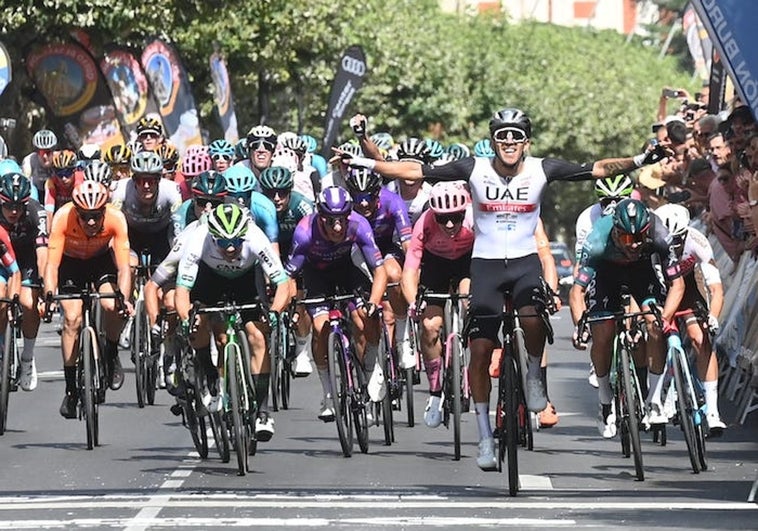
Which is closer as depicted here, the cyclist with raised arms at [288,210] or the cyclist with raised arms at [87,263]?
the cyclist with raised arms at [87,263]

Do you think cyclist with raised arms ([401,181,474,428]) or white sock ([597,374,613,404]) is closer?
white sock ([597,374,613,404])

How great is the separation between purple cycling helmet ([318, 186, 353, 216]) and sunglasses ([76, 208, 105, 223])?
5.91 feet

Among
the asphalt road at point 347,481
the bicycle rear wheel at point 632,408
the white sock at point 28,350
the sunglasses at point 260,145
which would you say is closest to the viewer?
the asphalt road at point 347,481

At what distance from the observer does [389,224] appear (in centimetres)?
1953

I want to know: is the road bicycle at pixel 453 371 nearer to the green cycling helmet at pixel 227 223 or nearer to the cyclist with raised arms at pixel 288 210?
the green cycling helmet at pixel 227 223

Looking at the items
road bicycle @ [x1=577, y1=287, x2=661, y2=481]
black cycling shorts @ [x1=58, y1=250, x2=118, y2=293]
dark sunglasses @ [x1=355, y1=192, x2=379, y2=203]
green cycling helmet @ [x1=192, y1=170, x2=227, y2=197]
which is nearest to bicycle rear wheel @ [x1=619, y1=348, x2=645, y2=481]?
road bicycle @ [x1=577, y1=287, x2=661, y2=481]

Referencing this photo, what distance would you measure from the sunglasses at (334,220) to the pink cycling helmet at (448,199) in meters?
0.87

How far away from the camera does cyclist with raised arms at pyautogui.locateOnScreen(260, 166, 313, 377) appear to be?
19.6 metres

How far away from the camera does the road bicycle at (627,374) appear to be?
1460 centimetres

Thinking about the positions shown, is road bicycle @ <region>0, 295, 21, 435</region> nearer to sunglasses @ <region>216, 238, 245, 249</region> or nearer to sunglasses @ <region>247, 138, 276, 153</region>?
sunglasses @ <region>216, 238, 245, 249</region>

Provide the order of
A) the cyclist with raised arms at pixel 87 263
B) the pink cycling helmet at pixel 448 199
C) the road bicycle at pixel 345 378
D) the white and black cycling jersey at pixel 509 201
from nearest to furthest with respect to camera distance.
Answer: the white and black cycling jersey at pixel 509 201 → the road bicycle at pixel 345 378 → the cyclist with raised arms at pixel 87 263 → the pink cycling helmet at pixel 448 199

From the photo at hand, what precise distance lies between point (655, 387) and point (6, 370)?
4785 mm

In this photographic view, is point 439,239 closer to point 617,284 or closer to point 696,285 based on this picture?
point 696,285

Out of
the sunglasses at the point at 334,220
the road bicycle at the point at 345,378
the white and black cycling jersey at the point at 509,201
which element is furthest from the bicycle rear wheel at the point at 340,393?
the white and black cycling jersey at the point at 509,201
